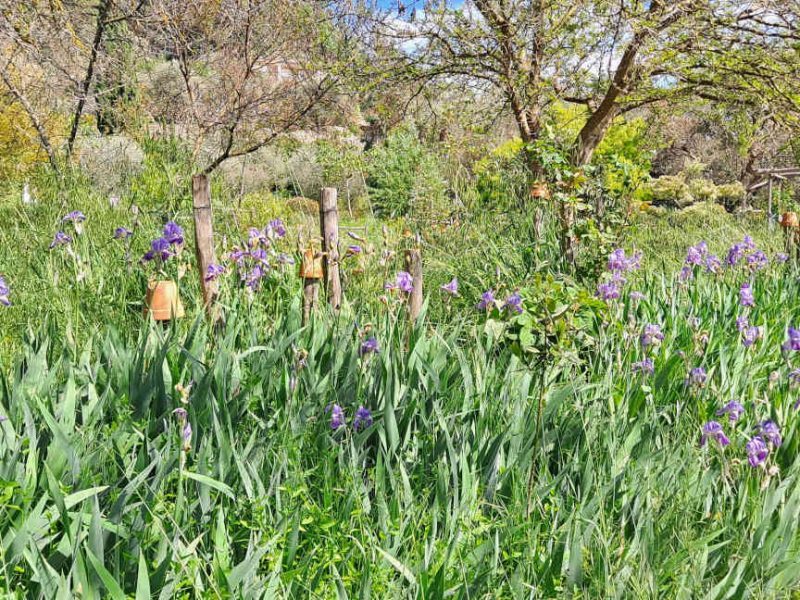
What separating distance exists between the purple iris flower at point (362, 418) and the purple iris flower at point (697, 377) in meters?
1.07

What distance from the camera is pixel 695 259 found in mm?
3863

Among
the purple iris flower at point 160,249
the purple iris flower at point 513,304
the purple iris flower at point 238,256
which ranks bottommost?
the purple iris flower at point 513,304

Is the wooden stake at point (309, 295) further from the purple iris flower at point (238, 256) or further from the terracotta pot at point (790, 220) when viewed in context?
the terracotta pot at point (790, 220)

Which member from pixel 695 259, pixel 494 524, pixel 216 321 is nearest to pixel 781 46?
pixel 695 259

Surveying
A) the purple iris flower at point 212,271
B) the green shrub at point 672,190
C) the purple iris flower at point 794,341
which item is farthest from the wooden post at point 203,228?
the green shrub at point 672,190

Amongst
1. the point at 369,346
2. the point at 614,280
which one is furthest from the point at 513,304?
the point at 614,280

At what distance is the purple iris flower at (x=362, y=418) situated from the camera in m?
2.13

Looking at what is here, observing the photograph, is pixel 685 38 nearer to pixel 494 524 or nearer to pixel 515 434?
pixel 515 434

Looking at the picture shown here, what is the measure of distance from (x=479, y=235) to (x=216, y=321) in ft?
7.30

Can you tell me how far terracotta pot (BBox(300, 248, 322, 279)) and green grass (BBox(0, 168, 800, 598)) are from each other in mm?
217

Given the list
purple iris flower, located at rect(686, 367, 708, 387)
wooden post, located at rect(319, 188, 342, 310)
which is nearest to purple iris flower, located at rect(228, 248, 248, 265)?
wooden post, located at rect(319, 188, 342, 310)

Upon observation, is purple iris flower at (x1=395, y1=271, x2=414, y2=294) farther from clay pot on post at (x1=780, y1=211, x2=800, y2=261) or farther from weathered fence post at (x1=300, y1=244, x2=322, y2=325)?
clay pot on post at (x1=780, y1=211, x2=800, y2=261)

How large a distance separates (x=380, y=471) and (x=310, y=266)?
4.70ft

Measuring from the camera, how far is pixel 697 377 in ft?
7.79
